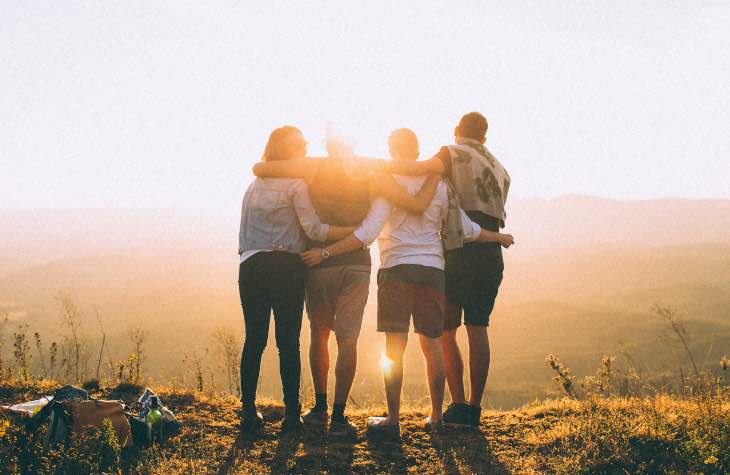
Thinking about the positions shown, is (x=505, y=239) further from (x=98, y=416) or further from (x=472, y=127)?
(x=98, y=416)

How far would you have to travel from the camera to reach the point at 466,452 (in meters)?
4.41

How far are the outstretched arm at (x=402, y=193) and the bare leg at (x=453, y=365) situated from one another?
3.89ft

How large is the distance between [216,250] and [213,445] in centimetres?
18943

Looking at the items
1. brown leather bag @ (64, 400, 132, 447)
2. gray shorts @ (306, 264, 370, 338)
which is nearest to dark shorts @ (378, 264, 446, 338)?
gray shorts @ (306, 264, 370, 338)

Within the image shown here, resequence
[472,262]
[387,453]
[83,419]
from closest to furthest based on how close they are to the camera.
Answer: [83,419] → [387,453] → [472,262]

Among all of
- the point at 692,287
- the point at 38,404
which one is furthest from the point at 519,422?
the point at 692,287

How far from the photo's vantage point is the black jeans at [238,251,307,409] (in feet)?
15.1

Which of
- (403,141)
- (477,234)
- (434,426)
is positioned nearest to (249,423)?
(434,426)

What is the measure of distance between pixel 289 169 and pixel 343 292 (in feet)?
3.55

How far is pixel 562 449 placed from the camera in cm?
439

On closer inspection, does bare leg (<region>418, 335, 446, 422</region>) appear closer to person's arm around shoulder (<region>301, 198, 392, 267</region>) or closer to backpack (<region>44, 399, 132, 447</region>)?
person's arm around shoulder (<region>301, 198, 392, 267</region>)

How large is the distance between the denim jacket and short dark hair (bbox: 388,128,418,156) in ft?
2.62

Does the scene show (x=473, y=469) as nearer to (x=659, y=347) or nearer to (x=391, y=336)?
(x=391, y=336)

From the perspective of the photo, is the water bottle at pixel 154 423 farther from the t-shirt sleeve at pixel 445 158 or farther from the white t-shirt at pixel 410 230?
the t-shirt sleeve at pixel 445 158
